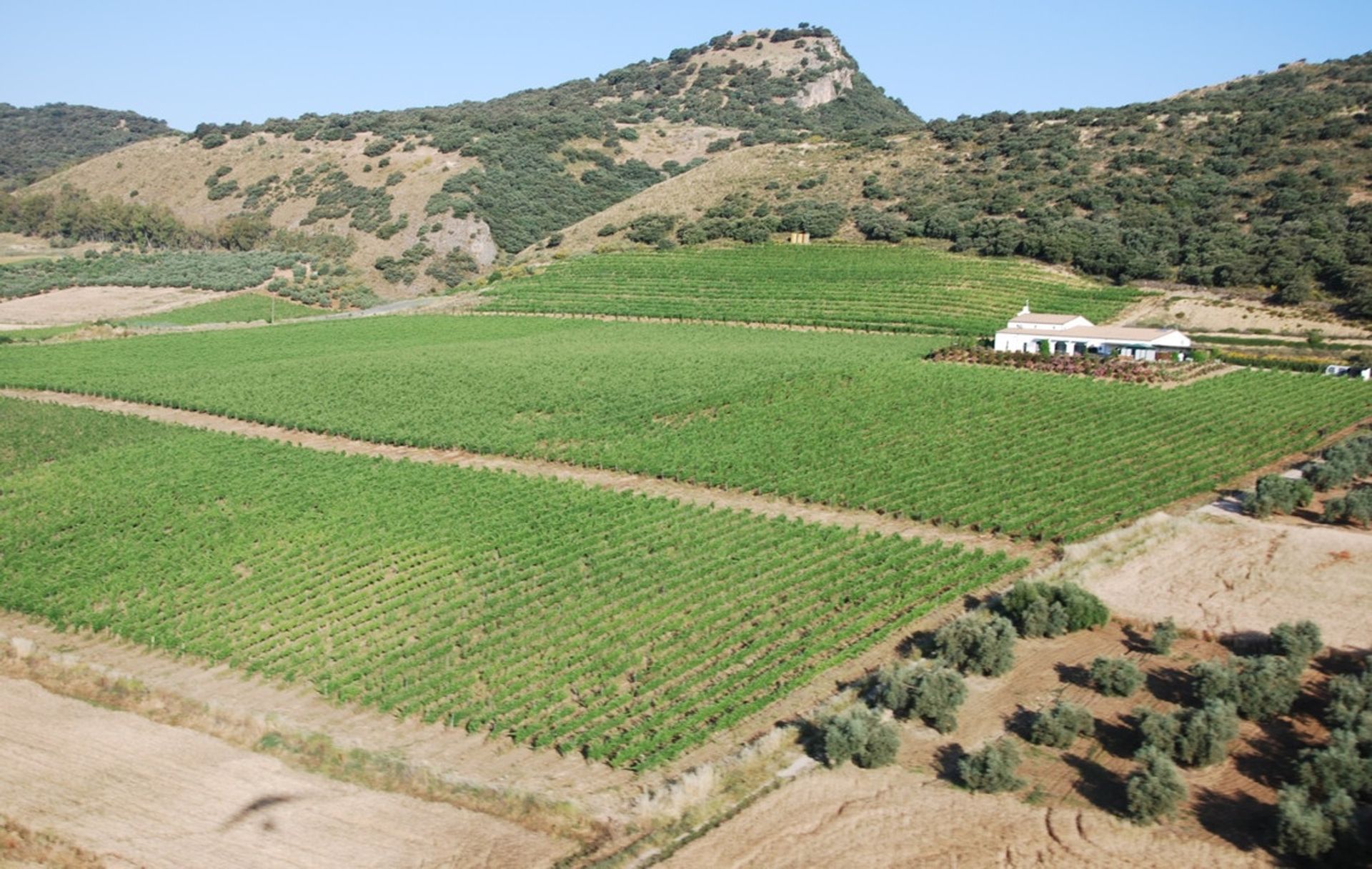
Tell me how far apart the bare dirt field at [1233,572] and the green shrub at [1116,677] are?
3.81m

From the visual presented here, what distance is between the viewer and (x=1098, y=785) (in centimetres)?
1803

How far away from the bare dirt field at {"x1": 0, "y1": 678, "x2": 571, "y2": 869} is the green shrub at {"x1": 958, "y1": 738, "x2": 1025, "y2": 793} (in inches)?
251

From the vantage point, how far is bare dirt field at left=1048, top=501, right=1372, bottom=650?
24.9 metres

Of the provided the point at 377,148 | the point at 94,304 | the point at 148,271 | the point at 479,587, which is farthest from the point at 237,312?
the point at 479,587

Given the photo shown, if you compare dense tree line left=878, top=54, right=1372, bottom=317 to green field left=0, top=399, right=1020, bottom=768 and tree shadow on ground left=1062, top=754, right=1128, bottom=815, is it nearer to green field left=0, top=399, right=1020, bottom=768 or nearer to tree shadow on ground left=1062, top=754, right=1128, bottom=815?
green field left=0, top=399, right=1020, bottom=768

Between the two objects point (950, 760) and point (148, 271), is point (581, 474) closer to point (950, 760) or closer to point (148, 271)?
point (950, 760)

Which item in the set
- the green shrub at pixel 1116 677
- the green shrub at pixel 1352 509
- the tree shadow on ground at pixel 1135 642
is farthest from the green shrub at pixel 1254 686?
the green shrub at pixel 1352 509

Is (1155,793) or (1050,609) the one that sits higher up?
(1050,609)

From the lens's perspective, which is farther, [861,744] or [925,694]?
[925,694]

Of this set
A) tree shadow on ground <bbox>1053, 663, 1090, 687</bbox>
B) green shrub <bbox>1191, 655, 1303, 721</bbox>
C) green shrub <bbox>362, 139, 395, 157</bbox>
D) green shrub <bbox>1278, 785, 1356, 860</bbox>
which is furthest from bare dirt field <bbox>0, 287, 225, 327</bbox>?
green shrub <bbox>1278, 785, 1356, 860</bbox>

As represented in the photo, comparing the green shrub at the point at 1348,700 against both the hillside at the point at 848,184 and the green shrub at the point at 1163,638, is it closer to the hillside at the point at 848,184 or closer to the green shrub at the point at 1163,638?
the green shrub at the point at 1163,638

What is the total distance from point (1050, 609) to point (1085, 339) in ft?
132

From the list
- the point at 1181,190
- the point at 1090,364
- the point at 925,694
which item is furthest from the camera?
the point at 1181,190

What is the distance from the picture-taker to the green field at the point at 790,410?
35.4 metres
